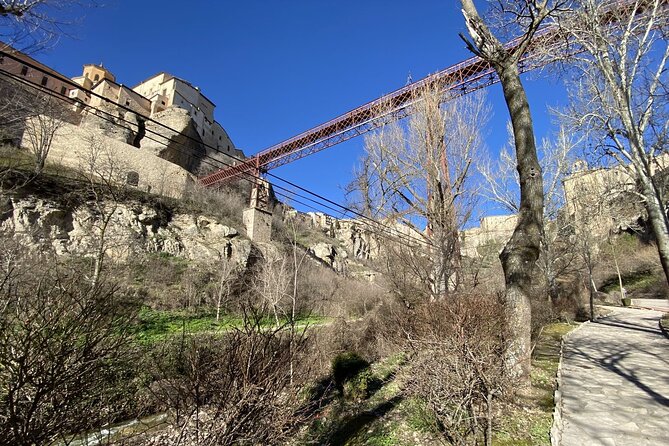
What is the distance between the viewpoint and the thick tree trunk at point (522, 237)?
4582mm

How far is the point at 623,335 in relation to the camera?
902cm

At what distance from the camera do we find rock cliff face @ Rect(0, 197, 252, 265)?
12.9 m

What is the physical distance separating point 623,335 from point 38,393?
39.8 feet

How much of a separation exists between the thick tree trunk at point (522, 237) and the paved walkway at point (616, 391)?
78 centimetres

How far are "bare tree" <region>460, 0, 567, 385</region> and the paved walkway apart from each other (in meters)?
0.79

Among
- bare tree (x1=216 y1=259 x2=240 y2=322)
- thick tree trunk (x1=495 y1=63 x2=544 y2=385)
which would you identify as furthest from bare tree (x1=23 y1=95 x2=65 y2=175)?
thick tree trunk (x1=495 y1=63 x2=544 y2=385)

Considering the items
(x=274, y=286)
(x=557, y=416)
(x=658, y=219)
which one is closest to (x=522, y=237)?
(x=557, y=416)

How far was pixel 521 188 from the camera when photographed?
18.0 feet

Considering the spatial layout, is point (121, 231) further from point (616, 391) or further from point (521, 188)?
point (616, 391)

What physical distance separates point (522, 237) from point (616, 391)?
247 cm

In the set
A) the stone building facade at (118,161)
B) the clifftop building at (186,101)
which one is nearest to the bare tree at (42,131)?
the stone building facade at (118,161)

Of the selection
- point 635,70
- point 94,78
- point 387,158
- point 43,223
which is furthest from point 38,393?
point 94,78

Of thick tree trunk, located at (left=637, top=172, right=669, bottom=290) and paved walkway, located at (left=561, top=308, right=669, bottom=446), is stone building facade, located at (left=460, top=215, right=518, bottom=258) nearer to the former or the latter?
thick tree trunk, located at (left=637, top=172, right=669, bottom=290)

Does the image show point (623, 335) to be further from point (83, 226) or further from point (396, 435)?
point (83, 226)
